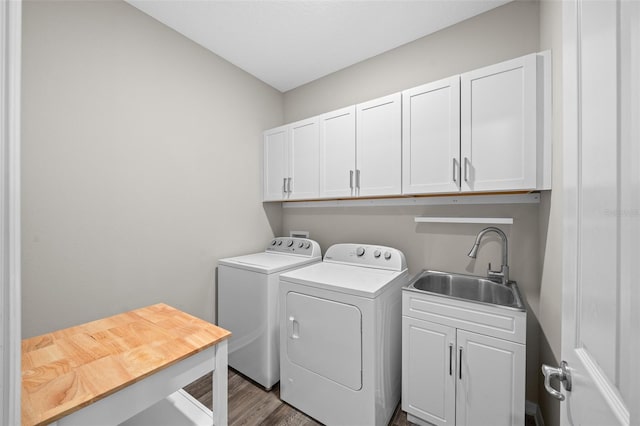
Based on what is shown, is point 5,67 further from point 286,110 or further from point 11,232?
point 286,110

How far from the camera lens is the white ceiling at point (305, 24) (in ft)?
5.84

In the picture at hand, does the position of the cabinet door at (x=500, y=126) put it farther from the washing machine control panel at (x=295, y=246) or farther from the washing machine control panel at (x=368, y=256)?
the washing machine control panel at (x=295, y=246)

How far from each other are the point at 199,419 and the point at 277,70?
2.74 meters

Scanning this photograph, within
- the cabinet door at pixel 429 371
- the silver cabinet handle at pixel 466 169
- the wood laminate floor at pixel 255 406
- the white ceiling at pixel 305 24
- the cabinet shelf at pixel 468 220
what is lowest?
the wood laminate floor at pixel 255 406

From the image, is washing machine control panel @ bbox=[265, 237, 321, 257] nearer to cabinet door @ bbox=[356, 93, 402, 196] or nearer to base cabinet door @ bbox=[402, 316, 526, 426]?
cabinet door @ bbox=[356, 93, 402, 196]

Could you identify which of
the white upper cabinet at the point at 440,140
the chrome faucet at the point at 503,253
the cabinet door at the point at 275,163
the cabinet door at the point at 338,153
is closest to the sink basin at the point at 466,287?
the chrome faucet at the point at 503,253

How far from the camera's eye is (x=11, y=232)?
1.43 ft

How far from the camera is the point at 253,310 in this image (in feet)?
6.66

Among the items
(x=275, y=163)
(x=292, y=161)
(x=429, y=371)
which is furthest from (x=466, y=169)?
(x=275, y=163)

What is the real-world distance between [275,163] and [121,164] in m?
1.28

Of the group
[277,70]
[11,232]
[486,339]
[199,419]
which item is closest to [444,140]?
[486,339]

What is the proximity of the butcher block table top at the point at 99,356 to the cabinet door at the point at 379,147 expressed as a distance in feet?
4.73

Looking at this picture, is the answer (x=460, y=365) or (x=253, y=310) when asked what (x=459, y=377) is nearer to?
(x=460, y=365)

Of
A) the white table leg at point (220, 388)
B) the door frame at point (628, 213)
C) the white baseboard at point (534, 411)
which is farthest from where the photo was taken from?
the white baseboard at point (534, 411)
